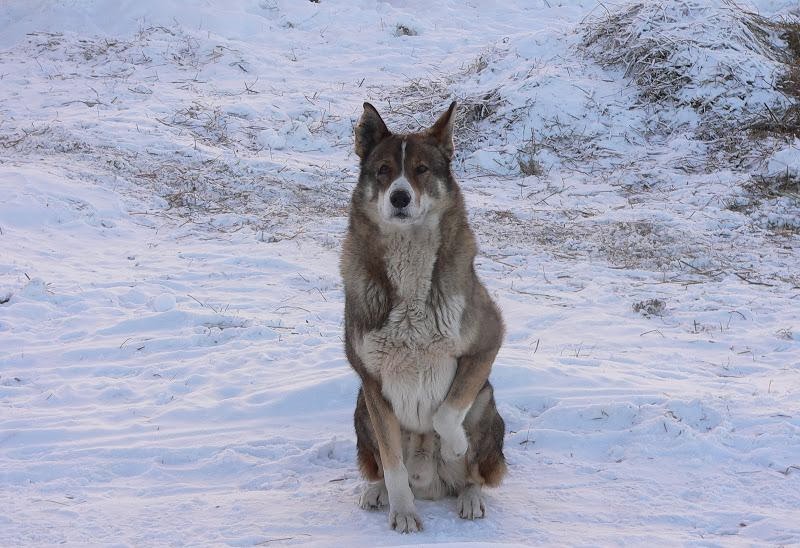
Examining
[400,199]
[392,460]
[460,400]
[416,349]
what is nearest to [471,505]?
[392,460]

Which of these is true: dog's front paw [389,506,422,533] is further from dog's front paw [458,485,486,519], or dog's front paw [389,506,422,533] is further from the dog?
dog's front paw [458,485,486,519]

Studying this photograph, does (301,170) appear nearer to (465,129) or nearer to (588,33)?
(465,129)

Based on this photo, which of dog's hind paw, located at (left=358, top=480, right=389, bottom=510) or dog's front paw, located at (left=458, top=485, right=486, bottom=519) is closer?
dog's front paw, located at (left=458, top=485, right=486, bottom=519)

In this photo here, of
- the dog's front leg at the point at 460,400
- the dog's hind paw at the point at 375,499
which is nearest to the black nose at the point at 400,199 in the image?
the dog's front leg at the point at 460,400

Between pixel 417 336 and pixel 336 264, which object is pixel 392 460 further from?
pixel 336 264

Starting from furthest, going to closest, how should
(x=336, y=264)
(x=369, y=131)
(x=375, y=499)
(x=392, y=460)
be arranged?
Answer: (x=336, y=264), (x=369, y=131), (x=375, y=499), (x=392, y=460)

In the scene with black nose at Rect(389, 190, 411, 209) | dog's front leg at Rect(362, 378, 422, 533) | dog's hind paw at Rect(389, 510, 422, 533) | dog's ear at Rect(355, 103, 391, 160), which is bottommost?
dog's hind paw at Rect(389, 510, 422, 533)

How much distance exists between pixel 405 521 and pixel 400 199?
160 centimetres

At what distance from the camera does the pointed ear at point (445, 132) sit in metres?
→ 4.48

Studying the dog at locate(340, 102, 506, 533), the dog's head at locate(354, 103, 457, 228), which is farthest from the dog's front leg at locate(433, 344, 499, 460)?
the dog's head at locate(354, 103, 457, 228)

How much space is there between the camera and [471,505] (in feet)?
13.2

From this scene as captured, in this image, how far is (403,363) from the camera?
12.6 feet

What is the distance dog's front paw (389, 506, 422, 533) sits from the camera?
153 inches

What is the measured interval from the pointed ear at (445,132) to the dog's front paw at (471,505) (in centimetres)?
186
